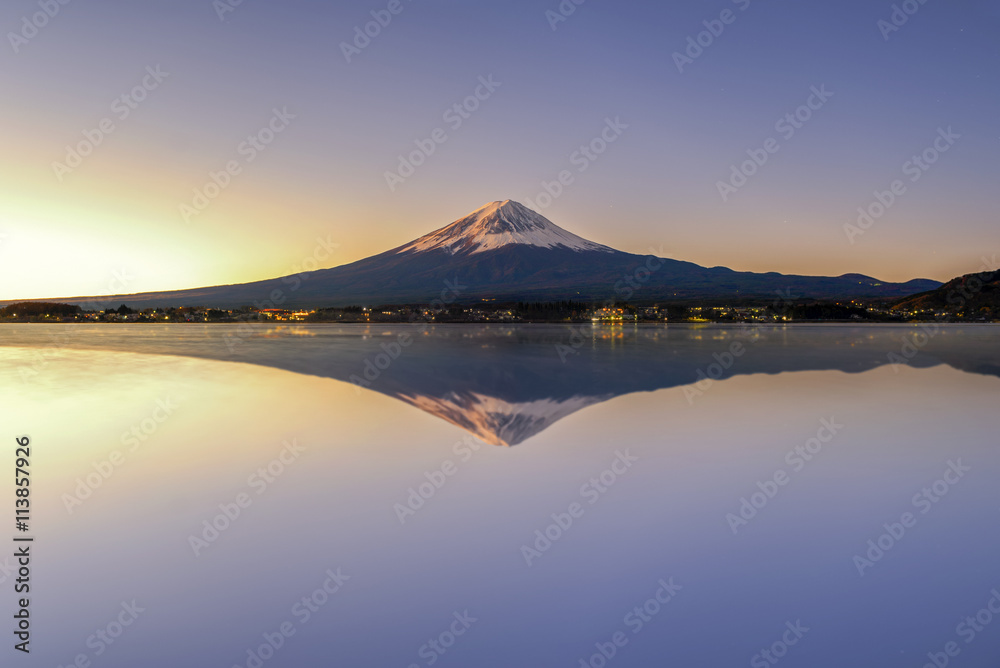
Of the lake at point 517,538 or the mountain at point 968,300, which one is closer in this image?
the lake at point 517,538

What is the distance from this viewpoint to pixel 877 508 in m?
6.13

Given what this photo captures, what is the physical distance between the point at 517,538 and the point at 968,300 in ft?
561

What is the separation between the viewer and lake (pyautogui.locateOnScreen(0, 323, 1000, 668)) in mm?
3818

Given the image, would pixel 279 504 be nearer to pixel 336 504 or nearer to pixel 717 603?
pixel 336 504

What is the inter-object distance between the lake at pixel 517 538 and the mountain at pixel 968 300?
483ft

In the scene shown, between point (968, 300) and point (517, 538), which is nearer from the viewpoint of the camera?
point (517, 538)

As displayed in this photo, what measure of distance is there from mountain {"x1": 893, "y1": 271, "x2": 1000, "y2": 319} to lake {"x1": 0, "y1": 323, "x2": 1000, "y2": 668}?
5791 inches

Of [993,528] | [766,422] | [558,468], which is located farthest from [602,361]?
[993,528]

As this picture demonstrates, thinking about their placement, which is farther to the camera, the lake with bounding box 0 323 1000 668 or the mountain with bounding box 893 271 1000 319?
the mountain with bounding box 893 271 1000 319

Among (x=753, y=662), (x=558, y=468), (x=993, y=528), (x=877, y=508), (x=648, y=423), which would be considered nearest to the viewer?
(x=753, y=662)

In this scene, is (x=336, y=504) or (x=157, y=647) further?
(x=336, y=504)

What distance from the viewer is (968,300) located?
141250mm

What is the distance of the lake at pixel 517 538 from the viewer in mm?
3818

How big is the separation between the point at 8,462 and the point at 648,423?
9.32m
